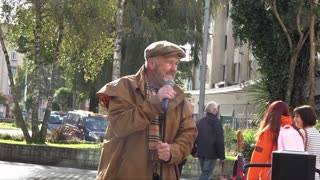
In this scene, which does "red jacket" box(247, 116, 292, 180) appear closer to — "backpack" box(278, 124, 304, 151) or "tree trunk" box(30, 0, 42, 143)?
"backpack" box(278, 124, 304, 151)

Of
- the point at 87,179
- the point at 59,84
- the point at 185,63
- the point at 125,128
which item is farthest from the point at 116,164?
the point at 59,84

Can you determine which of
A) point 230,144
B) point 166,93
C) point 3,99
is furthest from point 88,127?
point 3,99

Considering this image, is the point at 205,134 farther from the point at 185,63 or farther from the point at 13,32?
the point at 185,63

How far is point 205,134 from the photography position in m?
11.2

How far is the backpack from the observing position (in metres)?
5.77

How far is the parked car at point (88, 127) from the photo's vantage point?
77.2 feet

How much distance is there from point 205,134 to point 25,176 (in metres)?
4.82

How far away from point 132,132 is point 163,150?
0.23m

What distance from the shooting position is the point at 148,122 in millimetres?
3639

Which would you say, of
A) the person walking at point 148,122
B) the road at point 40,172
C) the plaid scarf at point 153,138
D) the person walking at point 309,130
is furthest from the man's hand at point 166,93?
the road at point 40,172

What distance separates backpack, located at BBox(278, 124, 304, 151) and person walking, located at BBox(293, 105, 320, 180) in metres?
0.45

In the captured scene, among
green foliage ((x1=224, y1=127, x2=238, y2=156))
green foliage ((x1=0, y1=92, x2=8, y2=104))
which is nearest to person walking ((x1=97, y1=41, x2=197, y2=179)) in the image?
green foliage ((x1=224, y1=127, x2=238, y2=156))

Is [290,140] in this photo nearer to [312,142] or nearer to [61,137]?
[312,142]

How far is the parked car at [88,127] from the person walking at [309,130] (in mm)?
16561
